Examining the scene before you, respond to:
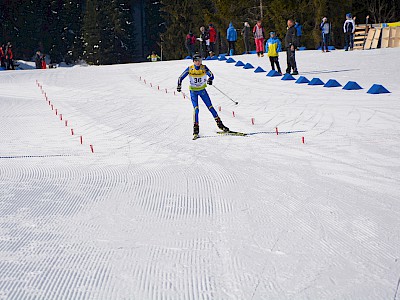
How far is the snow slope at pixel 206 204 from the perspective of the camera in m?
4.33

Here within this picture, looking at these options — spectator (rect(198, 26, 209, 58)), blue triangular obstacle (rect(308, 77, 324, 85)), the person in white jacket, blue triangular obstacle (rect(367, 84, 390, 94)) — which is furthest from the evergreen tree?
blue triangular obstacle (rect(367, 84, 390, 94))

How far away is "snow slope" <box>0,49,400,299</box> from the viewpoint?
4332 millimetres

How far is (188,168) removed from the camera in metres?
8.28

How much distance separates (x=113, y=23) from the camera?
56469 millimetres

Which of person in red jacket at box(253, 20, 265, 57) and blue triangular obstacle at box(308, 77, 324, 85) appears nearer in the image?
blue triangular obstacle at box(308, 77, 324, 85)

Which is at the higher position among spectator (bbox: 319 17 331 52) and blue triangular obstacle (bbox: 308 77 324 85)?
spectator (bbox: 319 17 331 52)

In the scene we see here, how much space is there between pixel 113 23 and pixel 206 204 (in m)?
52.5

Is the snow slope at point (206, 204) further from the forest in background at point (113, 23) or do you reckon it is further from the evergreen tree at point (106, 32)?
the evergreen tree at point (106, 32)

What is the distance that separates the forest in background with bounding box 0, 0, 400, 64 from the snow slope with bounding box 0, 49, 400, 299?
29.0 meters

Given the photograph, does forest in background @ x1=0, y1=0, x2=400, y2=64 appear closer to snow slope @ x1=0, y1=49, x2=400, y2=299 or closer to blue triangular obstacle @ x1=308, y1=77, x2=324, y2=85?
blue triangular obstacle @ x1=308, y1=77, x2=324, y2=85

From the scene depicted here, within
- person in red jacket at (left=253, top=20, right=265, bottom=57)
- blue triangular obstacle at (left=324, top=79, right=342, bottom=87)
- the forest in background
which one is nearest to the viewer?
blue triangular obstacle at (left=324, top=79, right=342, bottom=87)

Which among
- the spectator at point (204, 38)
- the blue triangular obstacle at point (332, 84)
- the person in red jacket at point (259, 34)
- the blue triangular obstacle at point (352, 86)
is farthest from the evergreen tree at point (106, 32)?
the blue triangular obstacle at point (352, 86)

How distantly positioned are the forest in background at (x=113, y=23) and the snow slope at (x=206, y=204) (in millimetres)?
29027

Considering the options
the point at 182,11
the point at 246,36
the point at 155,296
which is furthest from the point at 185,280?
the point at 182,11
